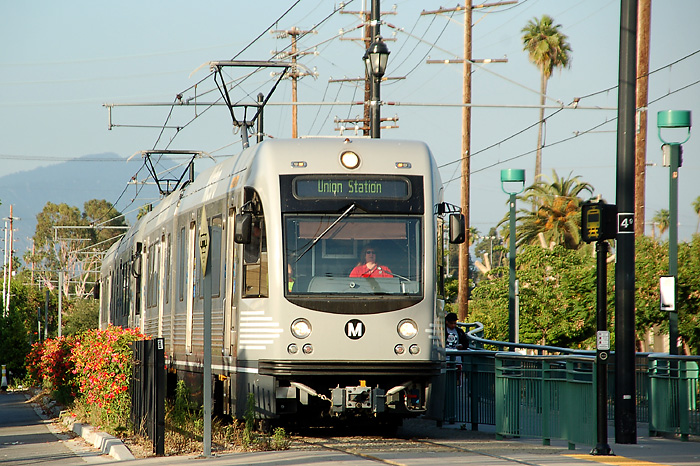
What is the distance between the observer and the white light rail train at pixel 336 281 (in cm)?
1269

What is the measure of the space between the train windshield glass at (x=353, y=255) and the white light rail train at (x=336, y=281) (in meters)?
0.01

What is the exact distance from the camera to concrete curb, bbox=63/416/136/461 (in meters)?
12.8

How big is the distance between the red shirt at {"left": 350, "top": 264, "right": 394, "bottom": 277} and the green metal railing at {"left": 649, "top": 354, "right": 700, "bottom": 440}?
378cm

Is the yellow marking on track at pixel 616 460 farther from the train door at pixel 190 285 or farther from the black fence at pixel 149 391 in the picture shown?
the train door at pixel 190 285

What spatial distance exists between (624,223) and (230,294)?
195 inches

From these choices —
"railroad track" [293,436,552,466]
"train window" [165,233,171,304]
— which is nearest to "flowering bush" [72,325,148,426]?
"train window" [165,233,171,304]

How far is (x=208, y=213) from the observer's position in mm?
15523

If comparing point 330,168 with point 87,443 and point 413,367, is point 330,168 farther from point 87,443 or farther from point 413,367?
point 87,443

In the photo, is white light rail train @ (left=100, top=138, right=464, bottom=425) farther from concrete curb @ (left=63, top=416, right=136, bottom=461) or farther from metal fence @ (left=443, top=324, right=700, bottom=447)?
concrete curb @ (left=63, top=416, right=136, bottom=461)

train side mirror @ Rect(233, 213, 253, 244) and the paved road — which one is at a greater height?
train side mirror @ Rect(233, 213, 253, 244)

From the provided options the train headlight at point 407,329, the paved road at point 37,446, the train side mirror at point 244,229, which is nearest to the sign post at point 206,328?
the train side mirror at point 244,229

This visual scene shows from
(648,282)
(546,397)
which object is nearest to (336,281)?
(546,397)

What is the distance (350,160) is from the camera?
1337 centimetres

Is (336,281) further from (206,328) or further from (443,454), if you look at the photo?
(443,454)
